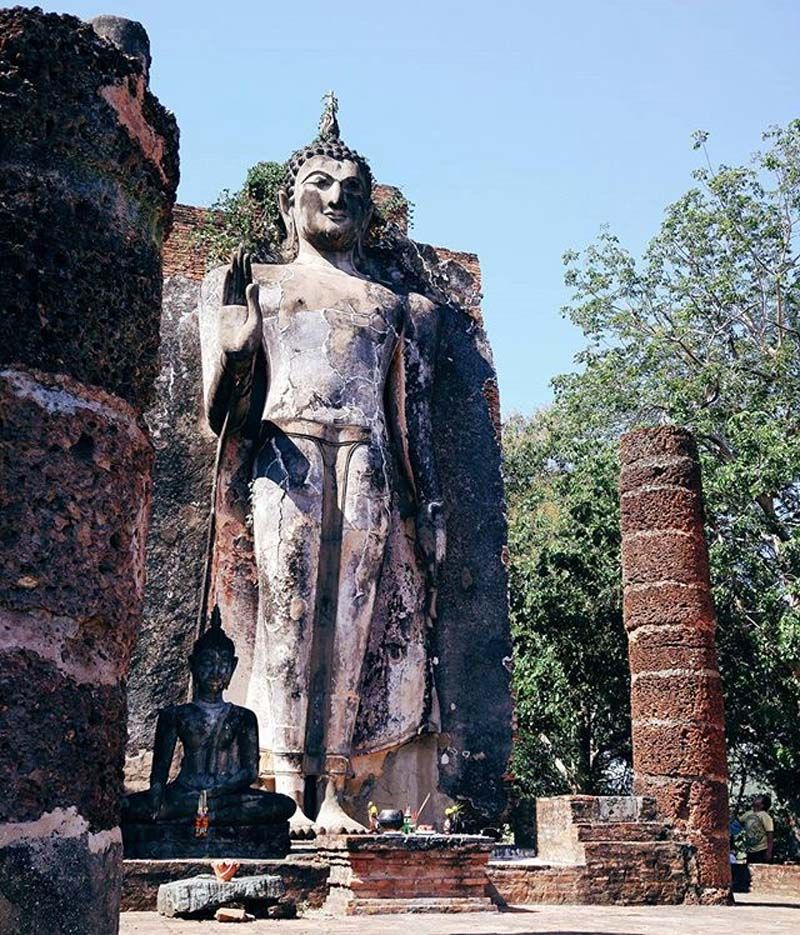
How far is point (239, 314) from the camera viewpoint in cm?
812

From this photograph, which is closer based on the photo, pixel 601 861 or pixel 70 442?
pixel 70 442

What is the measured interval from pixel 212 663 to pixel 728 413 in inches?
398

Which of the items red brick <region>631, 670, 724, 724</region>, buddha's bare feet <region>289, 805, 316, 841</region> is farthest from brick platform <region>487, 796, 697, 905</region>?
buddha's bare feet <region>289, 805, 316, 841</region>

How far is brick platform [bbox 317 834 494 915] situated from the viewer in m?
6.08

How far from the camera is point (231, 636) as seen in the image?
26.8 feet

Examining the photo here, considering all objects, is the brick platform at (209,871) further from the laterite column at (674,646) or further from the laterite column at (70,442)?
the laterite column at (674,646)

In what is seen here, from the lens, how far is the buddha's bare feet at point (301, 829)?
7020 millimetres

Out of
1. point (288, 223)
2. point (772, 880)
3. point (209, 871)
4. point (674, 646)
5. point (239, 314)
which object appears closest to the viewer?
point (209, 871)

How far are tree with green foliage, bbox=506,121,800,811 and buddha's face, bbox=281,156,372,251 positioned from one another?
668 cm

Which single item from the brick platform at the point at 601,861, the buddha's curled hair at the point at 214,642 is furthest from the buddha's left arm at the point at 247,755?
the brick platform at the point at 601,861

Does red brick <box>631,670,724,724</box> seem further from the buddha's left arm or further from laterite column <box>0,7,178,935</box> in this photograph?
laterite column <box>0,7,178,935</box>

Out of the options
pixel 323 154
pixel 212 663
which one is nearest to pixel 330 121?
pixel 323 154

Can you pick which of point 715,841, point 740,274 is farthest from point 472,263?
point 740,274

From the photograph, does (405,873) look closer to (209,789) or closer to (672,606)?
(209,789)
